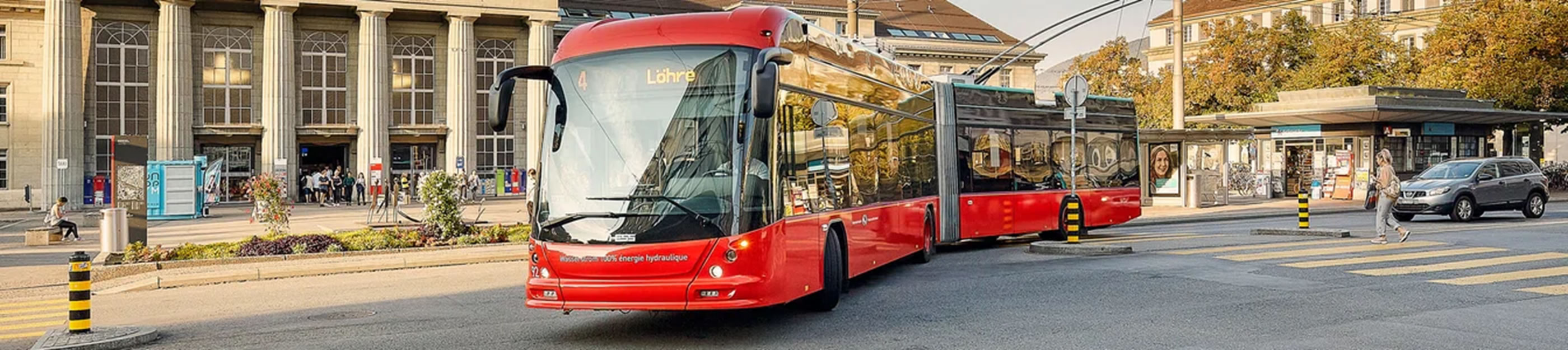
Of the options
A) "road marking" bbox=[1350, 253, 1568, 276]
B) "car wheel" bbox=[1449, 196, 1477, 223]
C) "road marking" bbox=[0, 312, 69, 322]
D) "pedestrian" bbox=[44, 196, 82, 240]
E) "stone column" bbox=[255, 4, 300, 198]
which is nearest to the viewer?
"road marking" bbox=[0, 312, 69, 322]

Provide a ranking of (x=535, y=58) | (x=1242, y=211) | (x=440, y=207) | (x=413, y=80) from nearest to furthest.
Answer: (x=440, y=207) < (x=1242, y=211) < (x=413, y=80) < (x=535, y=58)

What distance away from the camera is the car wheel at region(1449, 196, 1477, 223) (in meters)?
26.8

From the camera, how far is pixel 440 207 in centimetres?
2258

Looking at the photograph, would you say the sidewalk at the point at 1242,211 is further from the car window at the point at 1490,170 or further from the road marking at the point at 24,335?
the road marking at the point at 24,335

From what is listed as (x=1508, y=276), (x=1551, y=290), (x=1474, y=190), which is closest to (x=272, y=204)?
(x=1508, y=276)

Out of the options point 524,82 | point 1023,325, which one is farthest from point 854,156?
point 524,82

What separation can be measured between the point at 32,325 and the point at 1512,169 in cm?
2857

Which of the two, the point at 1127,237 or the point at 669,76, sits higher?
the point at 669,76

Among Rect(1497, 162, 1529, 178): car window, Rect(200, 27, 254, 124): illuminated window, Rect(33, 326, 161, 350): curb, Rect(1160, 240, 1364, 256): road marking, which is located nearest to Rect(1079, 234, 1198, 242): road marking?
Rect(1160, 240, 1364, 256): road marking

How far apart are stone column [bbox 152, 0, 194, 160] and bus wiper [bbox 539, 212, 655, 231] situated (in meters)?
49.2

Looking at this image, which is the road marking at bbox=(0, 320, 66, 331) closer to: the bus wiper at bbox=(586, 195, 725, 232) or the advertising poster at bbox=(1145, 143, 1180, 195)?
the bus wiper at bbox=(586, 195, 725, 232)

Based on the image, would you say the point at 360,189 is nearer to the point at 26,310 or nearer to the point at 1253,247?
the point at 26,310

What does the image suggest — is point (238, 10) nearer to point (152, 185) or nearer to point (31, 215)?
point (31, 215)

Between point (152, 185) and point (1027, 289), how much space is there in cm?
3537
